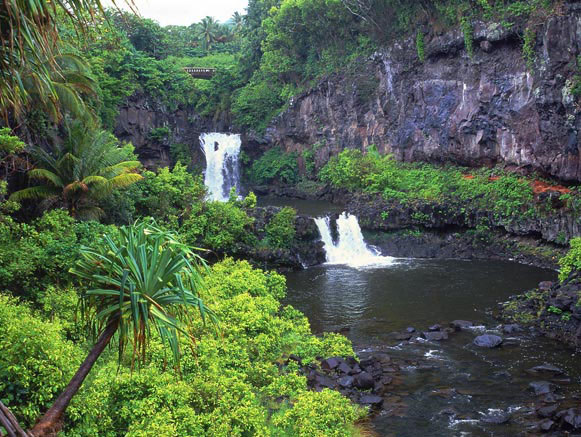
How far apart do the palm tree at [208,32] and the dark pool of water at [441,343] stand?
41869 mm

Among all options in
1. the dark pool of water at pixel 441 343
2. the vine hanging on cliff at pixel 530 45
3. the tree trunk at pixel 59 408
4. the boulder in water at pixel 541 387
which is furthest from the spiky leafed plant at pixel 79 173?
the vine hanging on cliff at pixel 530 45

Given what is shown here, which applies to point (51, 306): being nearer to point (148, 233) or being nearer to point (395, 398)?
point (148, 233)

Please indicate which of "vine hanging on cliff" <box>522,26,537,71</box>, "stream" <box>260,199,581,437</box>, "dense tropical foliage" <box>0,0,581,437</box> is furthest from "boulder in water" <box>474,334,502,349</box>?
"vine hanging on cliff" <box>522,26,537,71</box>

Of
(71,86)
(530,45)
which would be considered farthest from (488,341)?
(530,45)

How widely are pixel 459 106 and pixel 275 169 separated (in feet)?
48.1

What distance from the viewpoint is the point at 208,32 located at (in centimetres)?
6066

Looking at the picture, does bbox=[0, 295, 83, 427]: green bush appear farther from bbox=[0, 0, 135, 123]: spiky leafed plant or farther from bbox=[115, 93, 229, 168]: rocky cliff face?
bbox=[115, 93, 229, 168]: rocky cliff face

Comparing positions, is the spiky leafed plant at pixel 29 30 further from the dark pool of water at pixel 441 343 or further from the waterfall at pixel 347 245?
the waterfall at pixel 347 245

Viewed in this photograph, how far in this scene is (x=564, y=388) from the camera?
13.3 meters

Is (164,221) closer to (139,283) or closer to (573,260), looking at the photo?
(573,260)

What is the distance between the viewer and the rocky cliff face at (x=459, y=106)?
24953 mm

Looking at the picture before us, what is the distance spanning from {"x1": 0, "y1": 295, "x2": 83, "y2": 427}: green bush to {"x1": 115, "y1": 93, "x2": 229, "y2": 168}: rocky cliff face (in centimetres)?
3066

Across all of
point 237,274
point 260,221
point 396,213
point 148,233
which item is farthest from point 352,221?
point 148,233

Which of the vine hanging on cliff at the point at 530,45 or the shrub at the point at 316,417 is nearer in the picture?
the shrub at the point at 316,417
